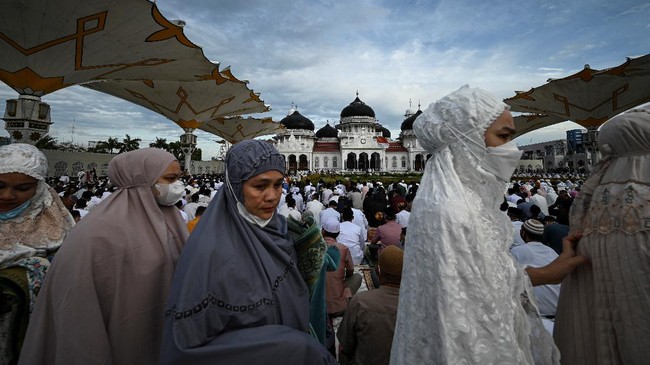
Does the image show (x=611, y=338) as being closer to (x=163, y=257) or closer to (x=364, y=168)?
(x=163, y=257)

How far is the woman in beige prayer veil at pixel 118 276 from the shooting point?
1377mm

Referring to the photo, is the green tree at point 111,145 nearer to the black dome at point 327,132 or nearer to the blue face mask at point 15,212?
the black dome at point 327,132

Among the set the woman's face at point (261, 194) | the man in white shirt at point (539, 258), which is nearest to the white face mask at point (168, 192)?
the woman's face at point (261, 194)

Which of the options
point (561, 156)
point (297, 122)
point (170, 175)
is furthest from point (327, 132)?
point (170, 175)

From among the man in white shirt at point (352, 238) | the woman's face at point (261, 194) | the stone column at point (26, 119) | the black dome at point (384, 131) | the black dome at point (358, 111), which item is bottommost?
the man in white shirt at point (352, 238)

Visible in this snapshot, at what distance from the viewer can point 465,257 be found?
1166 mm

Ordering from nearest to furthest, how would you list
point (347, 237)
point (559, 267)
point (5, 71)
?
point (559, 267) < point (347, 237) < point (5, 71)

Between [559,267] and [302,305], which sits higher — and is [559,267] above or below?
above

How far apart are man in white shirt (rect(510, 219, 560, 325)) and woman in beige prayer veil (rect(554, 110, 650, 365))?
779 millimetres

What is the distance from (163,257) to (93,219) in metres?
0.39

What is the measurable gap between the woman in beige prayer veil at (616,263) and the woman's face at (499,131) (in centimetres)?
78

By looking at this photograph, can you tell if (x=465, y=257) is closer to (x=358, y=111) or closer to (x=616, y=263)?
(x=616, y=263)

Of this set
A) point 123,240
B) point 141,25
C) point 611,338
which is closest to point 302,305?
point 123,240

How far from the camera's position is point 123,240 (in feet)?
5.16
